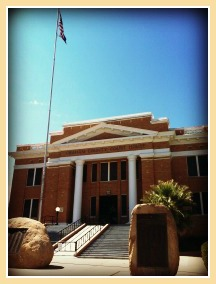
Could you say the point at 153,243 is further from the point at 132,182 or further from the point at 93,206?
the point at 93,206

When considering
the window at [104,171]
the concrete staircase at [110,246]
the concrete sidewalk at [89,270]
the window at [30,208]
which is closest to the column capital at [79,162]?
the window at [104,171]

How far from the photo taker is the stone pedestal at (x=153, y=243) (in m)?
8.72

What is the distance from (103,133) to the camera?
94.7 feet

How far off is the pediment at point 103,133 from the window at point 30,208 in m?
6.62

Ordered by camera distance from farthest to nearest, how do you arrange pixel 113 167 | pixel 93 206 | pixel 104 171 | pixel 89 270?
1. pixel 104 171
2. pixel 113 167
3. pixel 93 206
4. pixel 89 270

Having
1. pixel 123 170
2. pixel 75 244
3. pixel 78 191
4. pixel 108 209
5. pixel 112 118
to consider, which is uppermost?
pixel 112 118

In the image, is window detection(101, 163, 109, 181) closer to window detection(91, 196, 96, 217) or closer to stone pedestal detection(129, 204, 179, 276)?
window detection(91, 196, 96, 217)

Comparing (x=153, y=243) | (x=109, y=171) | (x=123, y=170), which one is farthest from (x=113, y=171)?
(x=153, y=243)

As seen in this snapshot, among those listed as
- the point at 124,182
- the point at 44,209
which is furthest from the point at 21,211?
the point at 124,182

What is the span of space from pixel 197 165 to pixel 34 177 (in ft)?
54.0

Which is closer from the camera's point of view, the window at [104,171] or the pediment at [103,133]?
the pediment at [103,133]

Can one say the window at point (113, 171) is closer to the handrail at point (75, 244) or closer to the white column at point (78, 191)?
the white column at point (78, 191)

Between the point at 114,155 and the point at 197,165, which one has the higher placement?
the point at 114,155
